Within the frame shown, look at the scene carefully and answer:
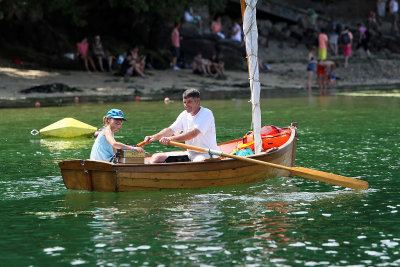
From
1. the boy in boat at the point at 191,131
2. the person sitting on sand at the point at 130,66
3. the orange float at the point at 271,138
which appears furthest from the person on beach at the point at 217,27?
the boy in boat at the point at 191,131

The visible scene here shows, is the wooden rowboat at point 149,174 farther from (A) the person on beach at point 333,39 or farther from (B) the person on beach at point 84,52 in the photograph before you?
(A) the person on beach at point 333,39

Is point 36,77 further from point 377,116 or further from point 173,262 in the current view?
point 173,262

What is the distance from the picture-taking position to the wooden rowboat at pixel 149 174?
11.2 meters

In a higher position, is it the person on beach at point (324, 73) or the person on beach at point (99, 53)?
the person on beach at point (99, 53)

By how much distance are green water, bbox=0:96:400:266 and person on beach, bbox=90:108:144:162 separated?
0.63 metres

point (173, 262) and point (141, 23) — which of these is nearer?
point (173, 262)

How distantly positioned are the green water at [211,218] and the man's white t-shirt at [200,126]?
2.48 ft

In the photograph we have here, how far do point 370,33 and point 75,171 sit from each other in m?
35.0

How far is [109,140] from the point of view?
37.3 ft

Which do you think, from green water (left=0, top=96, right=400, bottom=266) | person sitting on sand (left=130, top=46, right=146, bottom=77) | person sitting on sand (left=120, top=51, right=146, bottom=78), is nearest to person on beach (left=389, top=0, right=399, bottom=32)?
person sitting on sand (left=130, top=46, right=146, bottom=77)

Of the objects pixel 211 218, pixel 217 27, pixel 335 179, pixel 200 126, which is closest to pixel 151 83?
pixel 217 27

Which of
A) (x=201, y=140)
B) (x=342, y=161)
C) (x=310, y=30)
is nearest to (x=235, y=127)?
(x=342, y=161)

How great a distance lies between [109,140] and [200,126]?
4.50 ft

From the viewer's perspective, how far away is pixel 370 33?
144ft
